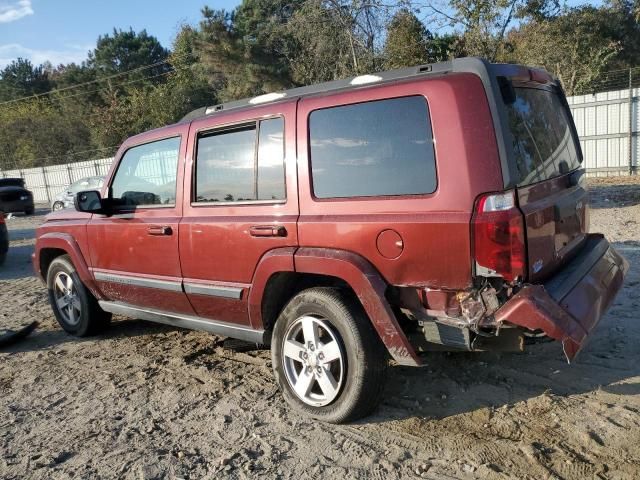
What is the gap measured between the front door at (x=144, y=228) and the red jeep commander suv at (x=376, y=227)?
3 cm

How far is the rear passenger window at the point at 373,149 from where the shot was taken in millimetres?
3020

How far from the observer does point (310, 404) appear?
11.4ft

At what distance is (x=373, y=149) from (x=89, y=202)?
2.79m

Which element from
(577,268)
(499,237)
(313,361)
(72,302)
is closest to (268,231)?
(313,361)

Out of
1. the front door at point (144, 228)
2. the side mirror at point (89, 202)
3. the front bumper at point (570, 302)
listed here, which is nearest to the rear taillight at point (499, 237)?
the front bumper at point (570, 302)

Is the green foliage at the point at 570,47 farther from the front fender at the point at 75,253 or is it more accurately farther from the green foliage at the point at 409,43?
the front fender at the point at 75,253

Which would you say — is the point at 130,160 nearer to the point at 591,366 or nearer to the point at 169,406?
the point at 169,406

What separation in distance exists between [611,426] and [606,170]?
15.1 m

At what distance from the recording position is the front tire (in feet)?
10.5

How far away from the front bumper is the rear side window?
107 inches

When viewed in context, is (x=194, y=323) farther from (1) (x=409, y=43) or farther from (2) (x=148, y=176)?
(1) (x=409, y=43)

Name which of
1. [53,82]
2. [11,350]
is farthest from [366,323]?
[53,82]

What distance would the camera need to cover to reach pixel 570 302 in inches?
117

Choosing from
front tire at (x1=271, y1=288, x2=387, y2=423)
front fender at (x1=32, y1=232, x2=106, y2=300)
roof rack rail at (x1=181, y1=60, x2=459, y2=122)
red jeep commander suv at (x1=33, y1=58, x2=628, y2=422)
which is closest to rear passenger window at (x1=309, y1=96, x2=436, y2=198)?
red jeep commander suv at (x1=33, y1=58, x2=628, y2=422)
